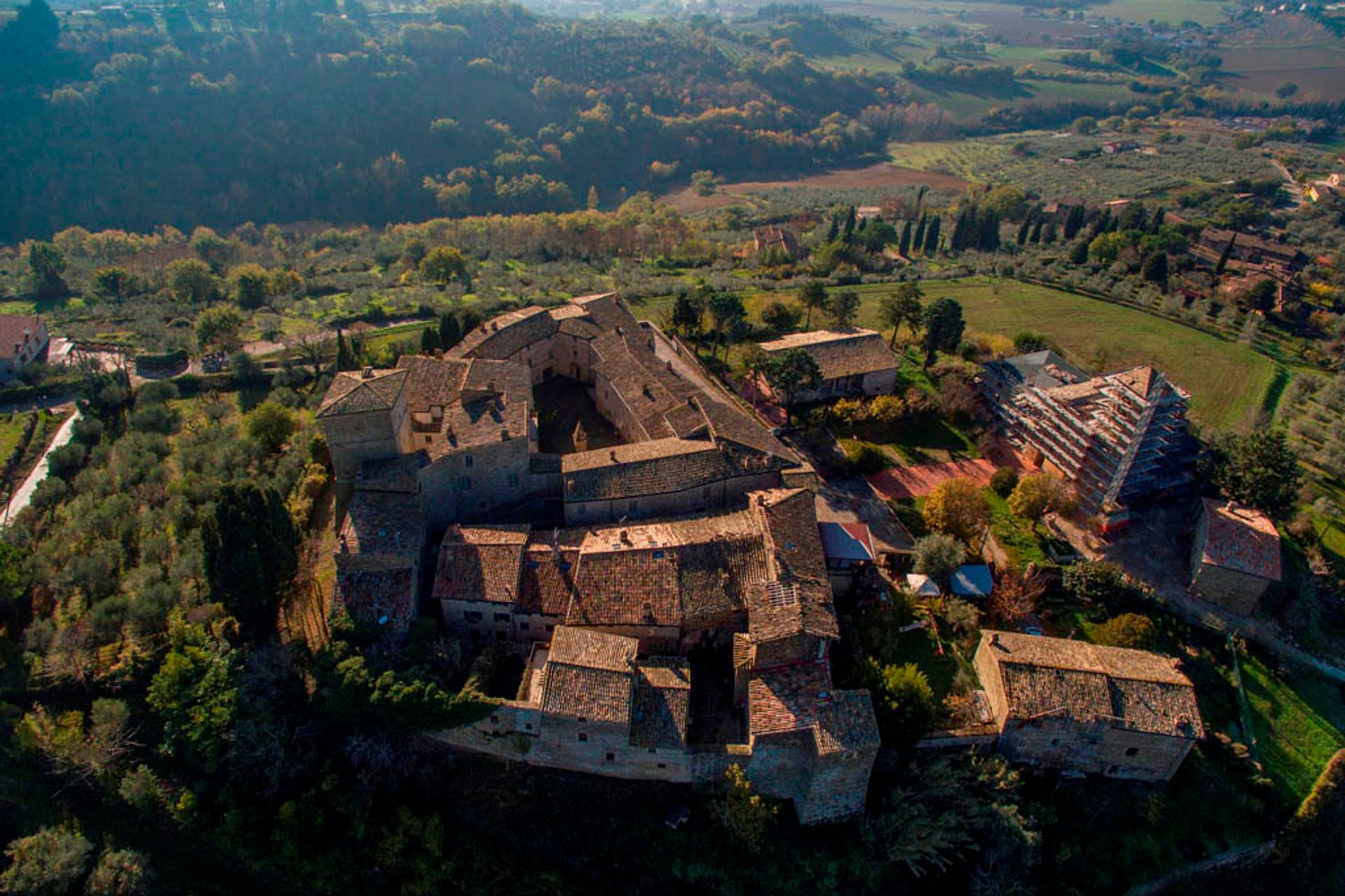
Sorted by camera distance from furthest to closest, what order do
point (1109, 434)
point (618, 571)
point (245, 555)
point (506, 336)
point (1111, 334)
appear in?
point (1111, 334) → point (506, 336) → point (1109, 434) → point (618, 571) → point (245, 555)

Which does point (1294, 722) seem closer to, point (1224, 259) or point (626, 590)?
point (626, 590)

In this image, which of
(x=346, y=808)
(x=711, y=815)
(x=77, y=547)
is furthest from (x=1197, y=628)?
(x=77, y=547)

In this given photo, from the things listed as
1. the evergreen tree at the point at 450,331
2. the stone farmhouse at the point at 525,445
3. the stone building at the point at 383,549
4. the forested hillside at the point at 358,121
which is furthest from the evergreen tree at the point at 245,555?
the forested hillside at the point at 358,121

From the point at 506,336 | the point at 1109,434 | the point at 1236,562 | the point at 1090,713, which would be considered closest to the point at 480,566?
the point at 506,336

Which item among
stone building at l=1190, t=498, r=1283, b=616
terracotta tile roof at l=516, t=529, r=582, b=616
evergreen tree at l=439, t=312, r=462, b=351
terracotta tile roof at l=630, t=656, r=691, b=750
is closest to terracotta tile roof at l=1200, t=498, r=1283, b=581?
stone building at l=1190, t=498, r=1283, b=616

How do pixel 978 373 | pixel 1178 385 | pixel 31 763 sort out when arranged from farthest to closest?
1. pixel 1178 385
2. pixel 978 373
3. pixel 31 763

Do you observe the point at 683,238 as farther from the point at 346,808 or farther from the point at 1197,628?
the point at 346,808

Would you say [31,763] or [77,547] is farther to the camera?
[77,547]

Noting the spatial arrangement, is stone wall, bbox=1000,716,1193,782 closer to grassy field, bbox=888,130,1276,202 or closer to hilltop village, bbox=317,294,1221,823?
hilltop village, bbox=317,294,1221,823
